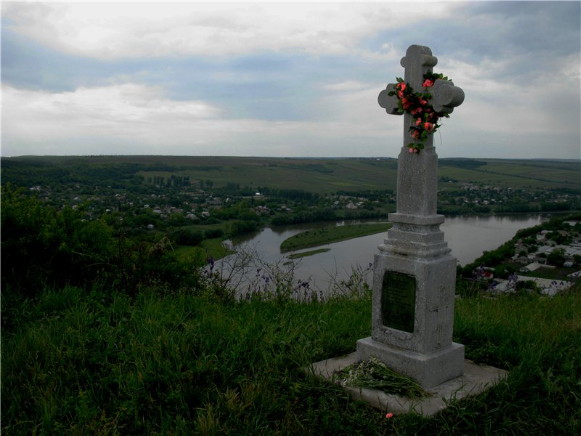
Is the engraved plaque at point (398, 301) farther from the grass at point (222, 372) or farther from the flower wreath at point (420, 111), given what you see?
the flower wreath at point (420, 111)

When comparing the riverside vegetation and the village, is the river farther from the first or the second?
the village

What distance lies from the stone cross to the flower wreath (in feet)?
0.16

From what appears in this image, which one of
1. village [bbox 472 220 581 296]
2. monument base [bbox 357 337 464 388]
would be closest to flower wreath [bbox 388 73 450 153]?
monument base [bbox 357 337 464 388]

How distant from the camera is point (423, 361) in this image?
389cm

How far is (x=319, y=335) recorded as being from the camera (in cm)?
470

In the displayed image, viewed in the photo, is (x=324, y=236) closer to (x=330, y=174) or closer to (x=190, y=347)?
(x=190, y=347)

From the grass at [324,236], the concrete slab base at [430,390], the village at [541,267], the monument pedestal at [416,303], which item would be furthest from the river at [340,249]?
the village at [541,267]

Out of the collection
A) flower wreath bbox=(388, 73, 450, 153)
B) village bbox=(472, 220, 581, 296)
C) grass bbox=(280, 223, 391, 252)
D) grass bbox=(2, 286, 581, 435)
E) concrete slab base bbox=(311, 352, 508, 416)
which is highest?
flower wreath bbox=(388, 73, 450, 153)

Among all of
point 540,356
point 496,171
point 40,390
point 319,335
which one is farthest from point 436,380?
point 496,171

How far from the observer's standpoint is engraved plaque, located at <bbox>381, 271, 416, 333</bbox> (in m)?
4.05

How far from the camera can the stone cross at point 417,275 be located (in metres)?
3.95

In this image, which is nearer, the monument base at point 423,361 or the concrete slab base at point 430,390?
the concrete slab base at point 430,390

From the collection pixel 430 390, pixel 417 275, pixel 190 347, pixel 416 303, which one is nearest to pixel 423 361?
pixel 430 390

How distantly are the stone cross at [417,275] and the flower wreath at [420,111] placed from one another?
50 mm
